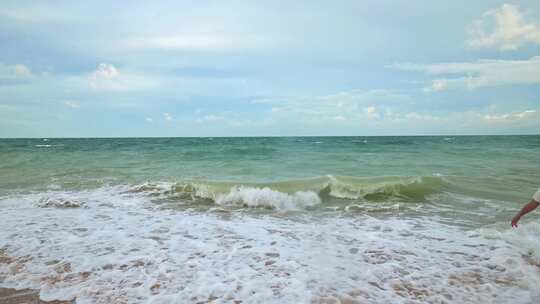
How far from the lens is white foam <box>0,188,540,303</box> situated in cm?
364

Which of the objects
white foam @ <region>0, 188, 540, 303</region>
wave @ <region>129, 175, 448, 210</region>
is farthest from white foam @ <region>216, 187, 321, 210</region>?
white foam @ <region>0, 188, 540, 303</region>

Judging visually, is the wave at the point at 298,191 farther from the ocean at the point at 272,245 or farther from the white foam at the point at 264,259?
the white foam at the point at 264,259

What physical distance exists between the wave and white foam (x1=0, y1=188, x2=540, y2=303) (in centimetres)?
171

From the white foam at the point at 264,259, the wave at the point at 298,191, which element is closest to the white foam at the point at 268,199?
the wave at the point at 298,191

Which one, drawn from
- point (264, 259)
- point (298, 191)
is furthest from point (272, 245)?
point (298, 191)

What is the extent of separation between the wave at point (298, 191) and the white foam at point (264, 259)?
171 cm

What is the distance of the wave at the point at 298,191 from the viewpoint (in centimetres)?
879

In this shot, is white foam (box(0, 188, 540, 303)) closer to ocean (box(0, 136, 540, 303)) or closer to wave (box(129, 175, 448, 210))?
ocean (box(0, 136, 540, 303))

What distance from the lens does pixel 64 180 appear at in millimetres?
12695

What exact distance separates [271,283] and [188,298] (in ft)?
3.14

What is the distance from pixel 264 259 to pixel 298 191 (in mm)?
5243

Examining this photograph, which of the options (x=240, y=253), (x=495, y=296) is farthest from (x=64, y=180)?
(x=495, y=296)

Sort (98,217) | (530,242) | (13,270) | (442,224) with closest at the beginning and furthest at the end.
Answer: (13,270), (530,242), (442,224), (98,217)

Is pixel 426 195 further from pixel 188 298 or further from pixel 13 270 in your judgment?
pixel 13 270
